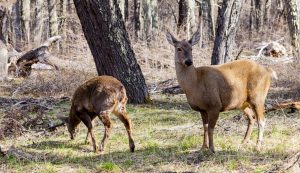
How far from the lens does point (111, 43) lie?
37.4 feet

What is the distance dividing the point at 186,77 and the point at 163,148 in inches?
40.3

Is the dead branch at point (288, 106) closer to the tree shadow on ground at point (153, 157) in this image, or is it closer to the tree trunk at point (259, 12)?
the tree shadow on ground at point (153, 157)

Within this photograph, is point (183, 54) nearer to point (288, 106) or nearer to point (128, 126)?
point (128, 126)

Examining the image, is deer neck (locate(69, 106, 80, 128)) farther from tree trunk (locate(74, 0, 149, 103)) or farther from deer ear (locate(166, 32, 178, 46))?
tree trunk (locate(74, 0, 149, 103))

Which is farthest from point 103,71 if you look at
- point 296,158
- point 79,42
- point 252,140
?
point 79,42

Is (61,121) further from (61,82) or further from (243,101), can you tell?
(61,82)

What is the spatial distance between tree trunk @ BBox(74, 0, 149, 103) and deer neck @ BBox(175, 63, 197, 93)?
12.9 ft

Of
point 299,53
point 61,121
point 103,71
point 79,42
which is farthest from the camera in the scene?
point 79,42

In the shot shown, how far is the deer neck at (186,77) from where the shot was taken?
7.47m

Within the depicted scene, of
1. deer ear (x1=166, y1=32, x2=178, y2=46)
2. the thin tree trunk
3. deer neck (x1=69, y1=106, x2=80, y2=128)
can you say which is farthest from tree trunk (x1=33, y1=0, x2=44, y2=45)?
deer ear (x1=166, y1=32, x2=178, y2=46)

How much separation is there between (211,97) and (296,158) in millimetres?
1519

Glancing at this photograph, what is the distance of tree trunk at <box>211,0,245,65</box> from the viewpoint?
12.6 m

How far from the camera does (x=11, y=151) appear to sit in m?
7.48

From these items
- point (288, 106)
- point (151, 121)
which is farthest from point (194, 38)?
point (288, 106)
